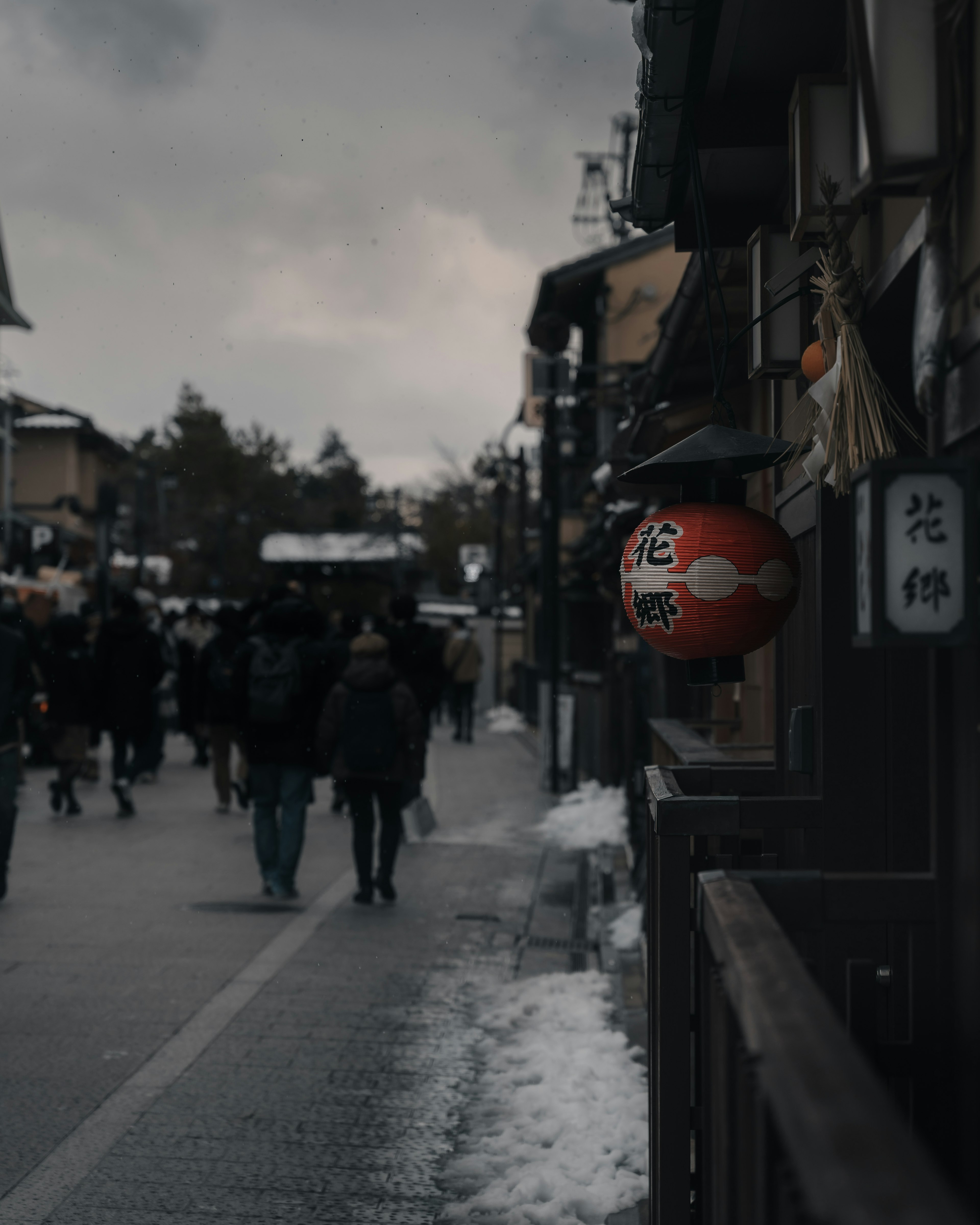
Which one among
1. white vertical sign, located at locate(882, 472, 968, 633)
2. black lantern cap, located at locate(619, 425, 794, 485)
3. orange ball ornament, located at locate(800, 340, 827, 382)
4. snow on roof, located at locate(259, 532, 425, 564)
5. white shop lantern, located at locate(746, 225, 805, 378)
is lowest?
white vertical sign, located at locate(882, 472, 968, 633)

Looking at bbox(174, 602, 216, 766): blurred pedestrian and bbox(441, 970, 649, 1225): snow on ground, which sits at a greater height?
bbox(174, 602, 216, 766): blurred pedestrian

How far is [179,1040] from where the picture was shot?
593cm

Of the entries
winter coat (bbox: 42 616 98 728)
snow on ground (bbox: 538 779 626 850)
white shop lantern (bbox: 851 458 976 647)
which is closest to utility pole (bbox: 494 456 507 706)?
snow on ground (bbox: 538 779 626 850)

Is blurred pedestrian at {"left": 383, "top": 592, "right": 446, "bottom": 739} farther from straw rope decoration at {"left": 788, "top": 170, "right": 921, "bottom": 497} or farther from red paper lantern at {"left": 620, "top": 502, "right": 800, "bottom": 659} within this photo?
straw rope decoration at {"left": 788, "top": 170, "right": 921, "bottom": 497}

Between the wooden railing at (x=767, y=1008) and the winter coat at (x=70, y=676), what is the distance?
387 inches

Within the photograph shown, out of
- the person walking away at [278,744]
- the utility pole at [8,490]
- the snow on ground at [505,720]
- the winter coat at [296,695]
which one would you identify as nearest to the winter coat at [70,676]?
the winter coat at [296,695]

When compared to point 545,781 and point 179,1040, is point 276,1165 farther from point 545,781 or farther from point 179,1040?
point 545,781

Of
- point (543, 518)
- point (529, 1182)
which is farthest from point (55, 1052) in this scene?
point (543, 518)

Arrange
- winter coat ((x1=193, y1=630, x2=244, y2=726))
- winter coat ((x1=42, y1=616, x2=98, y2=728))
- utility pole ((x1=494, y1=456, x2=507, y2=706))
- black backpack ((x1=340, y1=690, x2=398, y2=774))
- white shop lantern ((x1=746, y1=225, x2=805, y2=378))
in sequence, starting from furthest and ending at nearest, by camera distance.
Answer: utility pole ((x1=494, y1=456, x2=507, y2=706)) → winter coat ((x1=42, y1=616, x2=98, y2=728)) → winter coat ((x1=193, y1=630, x2=244, y2=726)) → black backpack ((x1=340, y1=690, x2=398, y2=774)) → white shop lantern ((x1=746, y1=225, x2=805, y2=378))

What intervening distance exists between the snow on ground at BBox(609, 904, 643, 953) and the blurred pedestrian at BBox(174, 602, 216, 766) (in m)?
5.99

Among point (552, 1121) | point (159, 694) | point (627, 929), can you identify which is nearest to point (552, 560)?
point (159, 694)

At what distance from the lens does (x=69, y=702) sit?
1322 centimetres

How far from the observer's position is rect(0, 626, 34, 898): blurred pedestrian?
827cm

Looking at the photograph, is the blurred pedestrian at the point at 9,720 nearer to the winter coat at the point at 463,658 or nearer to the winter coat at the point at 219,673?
the winter coat at the point at 219,673
